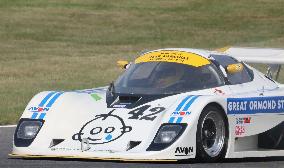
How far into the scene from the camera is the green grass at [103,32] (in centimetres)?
2744

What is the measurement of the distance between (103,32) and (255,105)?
88.7 feet

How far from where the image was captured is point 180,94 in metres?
12.7

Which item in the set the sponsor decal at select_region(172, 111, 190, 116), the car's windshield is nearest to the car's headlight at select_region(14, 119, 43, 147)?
the car's windshield

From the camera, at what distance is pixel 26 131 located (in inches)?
494

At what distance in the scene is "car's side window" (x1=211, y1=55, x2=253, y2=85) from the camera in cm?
1327

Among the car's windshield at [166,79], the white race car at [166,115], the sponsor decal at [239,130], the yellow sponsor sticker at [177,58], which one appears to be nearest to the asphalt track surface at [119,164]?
the white race car at [166,115]

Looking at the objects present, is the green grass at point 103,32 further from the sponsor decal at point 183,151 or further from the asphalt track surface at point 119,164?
the sponsor decal at point 183,151

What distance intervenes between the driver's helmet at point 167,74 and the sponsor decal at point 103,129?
819 mm

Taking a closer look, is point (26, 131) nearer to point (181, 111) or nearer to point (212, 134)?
point (181, 111)

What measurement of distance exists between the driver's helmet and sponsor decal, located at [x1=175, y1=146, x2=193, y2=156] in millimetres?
1170

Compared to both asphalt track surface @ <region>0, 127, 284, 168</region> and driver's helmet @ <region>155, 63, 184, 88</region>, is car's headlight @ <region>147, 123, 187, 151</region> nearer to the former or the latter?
asphalt track surface @ <region>0, 127, 284, 168</region>

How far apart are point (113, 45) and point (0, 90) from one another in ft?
46.8

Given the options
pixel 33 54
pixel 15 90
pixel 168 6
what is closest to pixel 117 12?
pixel 168 6

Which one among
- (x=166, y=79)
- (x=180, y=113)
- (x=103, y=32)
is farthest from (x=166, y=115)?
(x=103, y=32)
